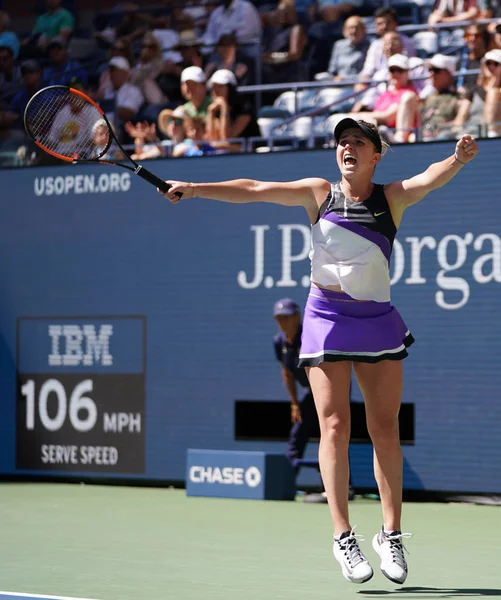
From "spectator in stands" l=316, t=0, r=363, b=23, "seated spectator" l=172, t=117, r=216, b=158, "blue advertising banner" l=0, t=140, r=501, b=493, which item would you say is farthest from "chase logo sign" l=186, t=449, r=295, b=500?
"spectator in stands" l=316, t=0, r=363, b=23

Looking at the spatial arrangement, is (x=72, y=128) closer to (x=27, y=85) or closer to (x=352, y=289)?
(x=352, y=289)

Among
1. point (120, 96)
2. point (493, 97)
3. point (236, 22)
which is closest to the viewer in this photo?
point (493, 97)

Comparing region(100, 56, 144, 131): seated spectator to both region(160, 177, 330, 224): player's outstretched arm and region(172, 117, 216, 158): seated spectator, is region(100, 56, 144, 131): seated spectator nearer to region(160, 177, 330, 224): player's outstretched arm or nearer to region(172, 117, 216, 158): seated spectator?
region(172, 117, 216, 158): seated spectator

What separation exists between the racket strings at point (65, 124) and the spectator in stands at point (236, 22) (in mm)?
5987

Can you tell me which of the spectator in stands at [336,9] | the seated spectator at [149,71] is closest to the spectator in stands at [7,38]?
the seated spectator at [149,71]

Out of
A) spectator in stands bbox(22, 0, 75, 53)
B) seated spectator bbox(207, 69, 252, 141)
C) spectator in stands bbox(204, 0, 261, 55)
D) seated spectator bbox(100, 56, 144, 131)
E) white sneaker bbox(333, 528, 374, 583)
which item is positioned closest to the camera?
white sneaker bbox(333, 528, 374, 583)

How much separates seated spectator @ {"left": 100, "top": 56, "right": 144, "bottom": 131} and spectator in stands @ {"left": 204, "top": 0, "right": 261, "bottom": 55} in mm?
1037

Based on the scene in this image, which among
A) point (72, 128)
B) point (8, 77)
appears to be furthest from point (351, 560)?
point (8, 77)

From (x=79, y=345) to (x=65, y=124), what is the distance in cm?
413

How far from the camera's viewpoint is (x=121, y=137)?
1307cm

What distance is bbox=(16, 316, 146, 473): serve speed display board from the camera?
1203 cm

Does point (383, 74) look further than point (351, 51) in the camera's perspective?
No

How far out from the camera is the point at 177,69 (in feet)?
46.0

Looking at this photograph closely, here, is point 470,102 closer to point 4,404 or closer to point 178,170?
point 178,170
